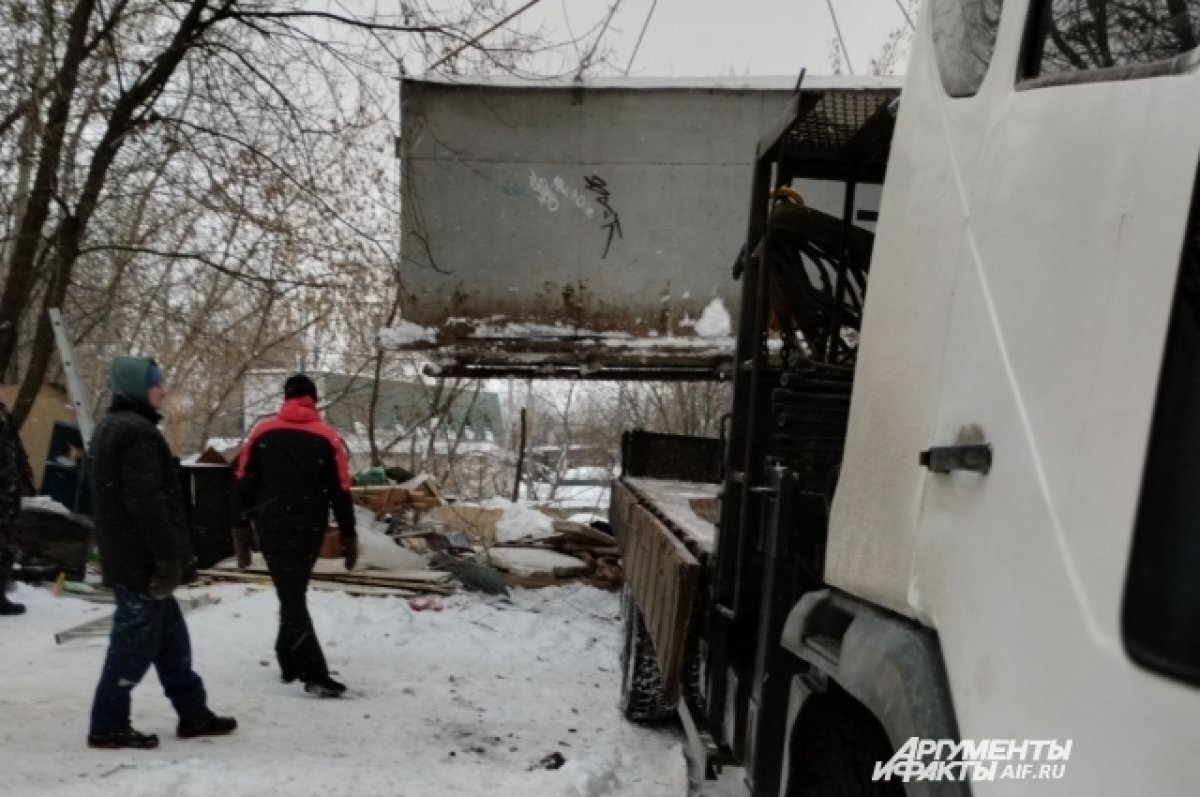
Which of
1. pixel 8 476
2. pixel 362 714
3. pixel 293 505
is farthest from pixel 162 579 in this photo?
pixel 8 476

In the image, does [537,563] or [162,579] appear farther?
[537,563]

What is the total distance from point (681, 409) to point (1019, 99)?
3041cm

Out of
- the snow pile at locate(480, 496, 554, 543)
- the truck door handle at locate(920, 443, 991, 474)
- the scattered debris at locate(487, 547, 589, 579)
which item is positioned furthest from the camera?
the snow pile at locate(480, 496, 554, 543)

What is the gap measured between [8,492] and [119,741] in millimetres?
2974

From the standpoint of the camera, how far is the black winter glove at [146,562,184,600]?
438 cm

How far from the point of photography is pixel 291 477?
5.76 m

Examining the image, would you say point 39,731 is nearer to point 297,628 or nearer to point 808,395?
point 297,628

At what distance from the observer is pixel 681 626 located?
3.36 metres

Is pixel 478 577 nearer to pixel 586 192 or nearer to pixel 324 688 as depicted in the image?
pixel 324 688

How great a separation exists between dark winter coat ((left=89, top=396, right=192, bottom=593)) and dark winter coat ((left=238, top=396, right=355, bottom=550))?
129cm

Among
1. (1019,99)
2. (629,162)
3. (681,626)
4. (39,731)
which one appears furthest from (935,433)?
(629,162)

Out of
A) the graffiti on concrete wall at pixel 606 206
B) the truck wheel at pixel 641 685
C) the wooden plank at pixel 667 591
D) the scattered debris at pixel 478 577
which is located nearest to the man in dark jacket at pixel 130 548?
the wooden plank at pixel 667 591

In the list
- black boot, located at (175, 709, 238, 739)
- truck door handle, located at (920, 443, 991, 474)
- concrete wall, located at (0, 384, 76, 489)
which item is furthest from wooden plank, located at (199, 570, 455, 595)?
truck door handle, located at (920, 443, 991, 474)

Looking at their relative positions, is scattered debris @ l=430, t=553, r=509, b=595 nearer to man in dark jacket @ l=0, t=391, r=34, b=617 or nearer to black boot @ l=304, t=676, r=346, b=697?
black boot @ l=304, t=676, r=346, b=697
